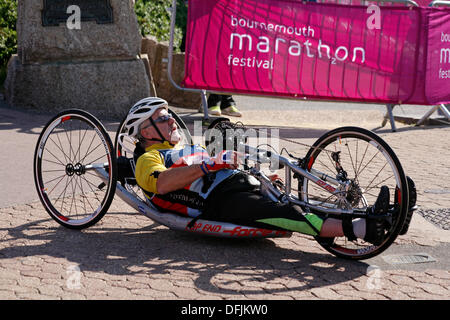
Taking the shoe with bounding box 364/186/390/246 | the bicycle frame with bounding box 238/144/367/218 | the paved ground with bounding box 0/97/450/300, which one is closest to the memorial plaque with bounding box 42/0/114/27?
the paved ground with bounding box 0/97/450/300

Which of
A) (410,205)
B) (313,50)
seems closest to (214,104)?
(313,50)

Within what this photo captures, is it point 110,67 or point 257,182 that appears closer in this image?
point 257,182

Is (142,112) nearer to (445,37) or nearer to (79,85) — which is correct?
(79,85)

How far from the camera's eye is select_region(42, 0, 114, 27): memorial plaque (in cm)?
→ 948

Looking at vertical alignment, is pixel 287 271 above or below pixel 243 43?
below

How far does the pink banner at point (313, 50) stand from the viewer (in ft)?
30.1

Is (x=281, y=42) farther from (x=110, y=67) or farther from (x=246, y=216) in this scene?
(x=246, y=216)

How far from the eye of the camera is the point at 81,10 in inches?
377

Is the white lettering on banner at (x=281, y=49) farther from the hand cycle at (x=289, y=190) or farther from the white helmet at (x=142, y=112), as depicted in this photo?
the white helmet at (x=142, y=112)

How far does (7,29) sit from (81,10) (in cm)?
226

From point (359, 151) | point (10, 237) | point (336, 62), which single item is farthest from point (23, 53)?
point (10, 237)

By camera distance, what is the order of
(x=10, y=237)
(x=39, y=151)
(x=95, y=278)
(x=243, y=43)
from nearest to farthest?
(x=95, y=278), (x=10, y=237), (x=39, y=151), (x=243, y=43)

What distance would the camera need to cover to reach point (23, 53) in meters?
9.68

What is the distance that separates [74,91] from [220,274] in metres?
6.18
